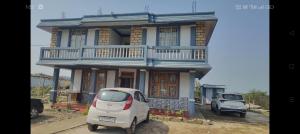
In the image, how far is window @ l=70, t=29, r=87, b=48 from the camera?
13.5 metres

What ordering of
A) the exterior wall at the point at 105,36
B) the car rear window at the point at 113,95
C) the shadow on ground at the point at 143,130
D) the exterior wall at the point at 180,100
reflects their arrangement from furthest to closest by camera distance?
the exterior wall at the point at 105,36 → the exterior wall at the point at 180,100 → the shadow on ground at the point at 143,130 → the car rear window at the point at 113,95

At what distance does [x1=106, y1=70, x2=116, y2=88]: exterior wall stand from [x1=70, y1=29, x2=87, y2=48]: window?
2.88m

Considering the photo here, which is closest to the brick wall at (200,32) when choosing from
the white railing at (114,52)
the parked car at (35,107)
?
the white railing at (114,52)

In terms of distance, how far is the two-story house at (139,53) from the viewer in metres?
10.6

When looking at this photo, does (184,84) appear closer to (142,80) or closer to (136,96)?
(142,80)

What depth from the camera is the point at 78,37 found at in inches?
536

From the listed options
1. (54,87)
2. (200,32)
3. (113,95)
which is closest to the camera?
(113,95)

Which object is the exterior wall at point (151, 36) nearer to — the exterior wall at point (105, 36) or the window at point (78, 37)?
the exterior wall at point (105, 36)

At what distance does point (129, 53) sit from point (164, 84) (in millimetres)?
2878

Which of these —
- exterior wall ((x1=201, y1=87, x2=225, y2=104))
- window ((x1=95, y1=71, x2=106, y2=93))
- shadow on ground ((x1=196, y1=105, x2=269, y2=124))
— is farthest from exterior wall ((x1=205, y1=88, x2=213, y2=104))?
window ((x1=95, y1=71, x2=106, y2=93))

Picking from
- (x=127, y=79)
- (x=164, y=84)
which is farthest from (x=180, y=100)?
(x=127, y=79)

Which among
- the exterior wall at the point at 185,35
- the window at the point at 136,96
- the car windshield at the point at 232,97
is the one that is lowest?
the car windshield at the point at 232,97

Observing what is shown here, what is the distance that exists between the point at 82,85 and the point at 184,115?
736 cm
